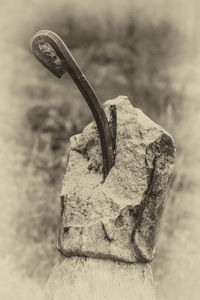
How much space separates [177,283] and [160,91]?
71 centimetres

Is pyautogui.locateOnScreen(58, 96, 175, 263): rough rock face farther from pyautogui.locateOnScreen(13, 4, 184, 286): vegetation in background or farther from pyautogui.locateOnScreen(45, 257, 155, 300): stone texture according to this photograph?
pyautogui.locateOnScreen(13, 4, 184, 286): vegetation in background

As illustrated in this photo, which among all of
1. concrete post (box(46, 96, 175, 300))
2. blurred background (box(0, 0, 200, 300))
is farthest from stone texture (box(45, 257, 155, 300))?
blurred background (box(0, 0, 200, 300))

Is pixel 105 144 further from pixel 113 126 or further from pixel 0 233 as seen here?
pixel 0 233

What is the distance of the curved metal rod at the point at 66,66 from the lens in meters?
1.21

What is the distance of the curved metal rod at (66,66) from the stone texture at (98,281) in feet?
0.65

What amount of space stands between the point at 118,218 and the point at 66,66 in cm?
35

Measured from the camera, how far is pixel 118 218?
1.18 metres

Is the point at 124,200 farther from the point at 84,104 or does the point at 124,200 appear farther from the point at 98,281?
the point at 84,104

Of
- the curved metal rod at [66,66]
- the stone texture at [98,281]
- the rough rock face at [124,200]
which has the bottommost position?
the stone texture at [98,281]

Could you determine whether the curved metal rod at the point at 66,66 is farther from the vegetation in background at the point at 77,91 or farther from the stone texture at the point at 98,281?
the vegetation in background at the point at 77,91

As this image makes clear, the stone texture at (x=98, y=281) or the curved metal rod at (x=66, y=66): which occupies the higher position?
the curved metal rod at (x=66, y=66)

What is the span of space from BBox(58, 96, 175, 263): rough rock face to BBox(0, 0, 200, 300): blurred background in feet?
2.66

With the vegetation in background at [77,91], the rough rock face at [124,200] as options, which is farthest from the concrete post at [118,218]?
the vegetation in background at [77,91]

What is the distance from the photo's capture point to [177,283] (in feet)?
6.70
